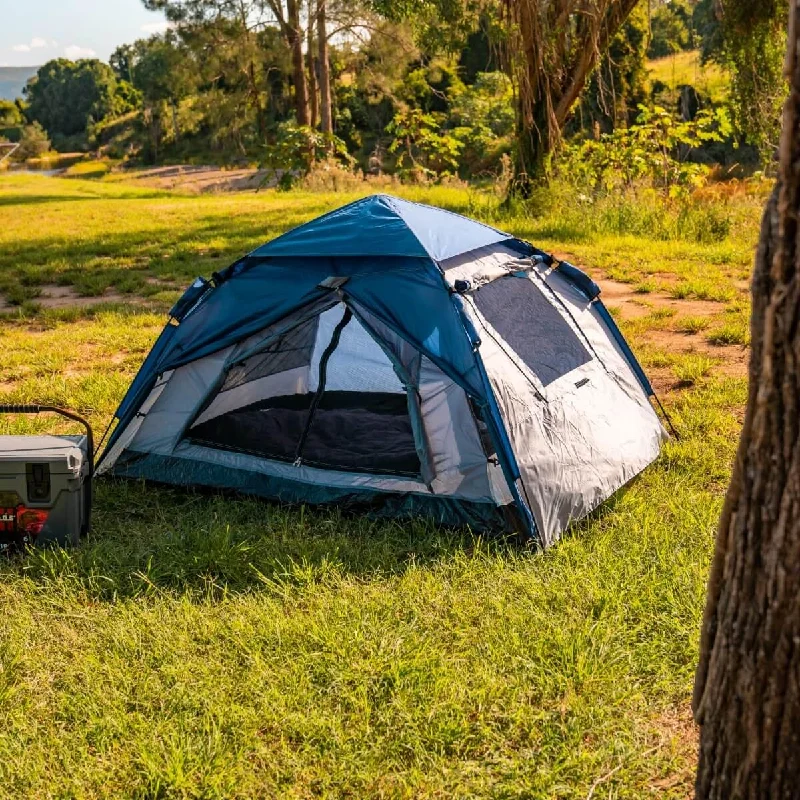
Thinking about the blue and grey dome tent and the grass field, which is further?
the blue and grey dome tent

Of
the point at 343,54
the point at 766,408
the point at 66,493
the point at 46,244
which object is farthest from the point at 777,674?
the point at 343,54

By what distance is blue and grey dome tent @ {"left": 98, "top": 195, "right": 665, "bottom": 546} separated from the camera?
3977mm

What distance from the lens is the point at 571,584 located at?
11.3 ft

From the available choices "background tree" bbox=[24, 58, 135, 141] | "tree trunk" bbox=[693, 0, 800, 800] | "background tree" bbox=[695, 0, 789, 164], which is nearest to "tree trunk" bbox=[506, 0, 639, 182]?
"background tree" bbox=[695, 0, 789, 164]

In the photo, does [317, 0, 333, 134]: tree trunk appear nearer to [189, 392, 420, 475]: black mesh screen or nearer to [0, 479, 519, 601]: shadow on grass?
[189, 392, 420, 475]: black mesh screen

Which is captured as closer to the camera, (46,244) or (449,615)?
(449,615)

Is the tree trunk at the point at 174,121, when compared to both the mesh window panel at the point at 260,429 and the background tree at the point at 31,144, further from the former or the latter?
the mesh window panel at the point at 260,429

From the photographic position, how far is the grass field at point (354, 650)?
2.57 m

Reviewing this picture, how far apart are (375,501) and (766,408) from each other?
8.36 feet

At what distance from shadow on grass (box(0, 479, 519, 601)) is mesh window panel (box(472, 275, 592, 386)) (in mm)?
870

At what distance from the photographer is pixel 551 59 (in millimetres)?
10508

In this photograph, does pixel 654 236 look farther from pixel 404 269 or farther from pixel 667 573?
pixel 667 573

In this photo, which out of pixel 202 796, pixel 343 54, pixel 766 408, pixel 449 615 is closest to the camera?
pixel 766 408

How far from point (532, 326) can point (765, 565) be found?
8.67 ft
